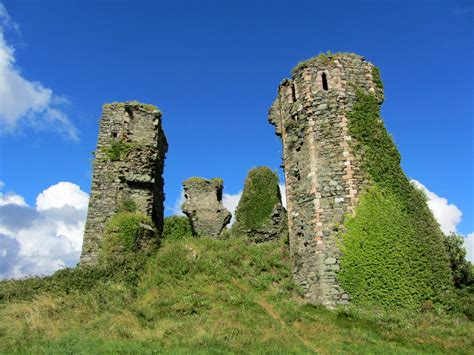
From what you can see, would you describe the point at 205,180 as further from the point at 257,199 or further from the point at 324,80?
the point at 324,80

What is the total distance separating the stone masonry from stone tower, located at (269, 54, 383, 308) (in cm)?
1531

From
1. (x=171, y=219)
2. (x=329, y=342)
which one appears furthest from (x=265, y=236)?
(x=329, y=342)

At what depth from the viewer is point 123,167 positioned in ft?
63.4

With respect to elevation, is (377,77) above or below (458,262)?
above

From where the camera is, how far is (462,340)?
11.5m

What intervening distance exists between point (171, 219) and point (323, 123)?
17229 mm

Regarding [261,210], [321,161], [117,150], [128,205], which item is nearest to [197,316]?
[321,161]

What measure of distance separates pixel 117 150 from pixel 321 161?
1082 centimetres

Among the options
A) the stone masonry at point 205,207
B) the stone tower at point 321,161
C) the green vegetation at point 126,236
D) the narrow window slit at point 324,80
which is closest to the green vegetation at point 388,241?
the stone tower at point 321,161

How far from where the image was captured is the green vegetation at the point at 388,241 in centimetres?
1348

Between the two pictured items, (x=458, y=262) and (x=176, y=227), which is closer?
(x=458, y=262)

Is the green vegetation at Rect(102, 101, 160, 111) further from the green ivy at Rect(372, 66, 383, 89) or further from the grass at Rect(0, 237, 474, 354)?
the green ivy at Rect(372, 66, 383, 89)

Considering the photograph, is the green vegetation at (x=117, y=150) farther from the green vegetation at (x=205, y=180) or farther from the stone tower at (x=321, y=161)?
the green vegetation at (x=205, y=180)

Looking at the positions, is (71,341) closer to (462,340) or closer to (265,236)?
(462,340)
